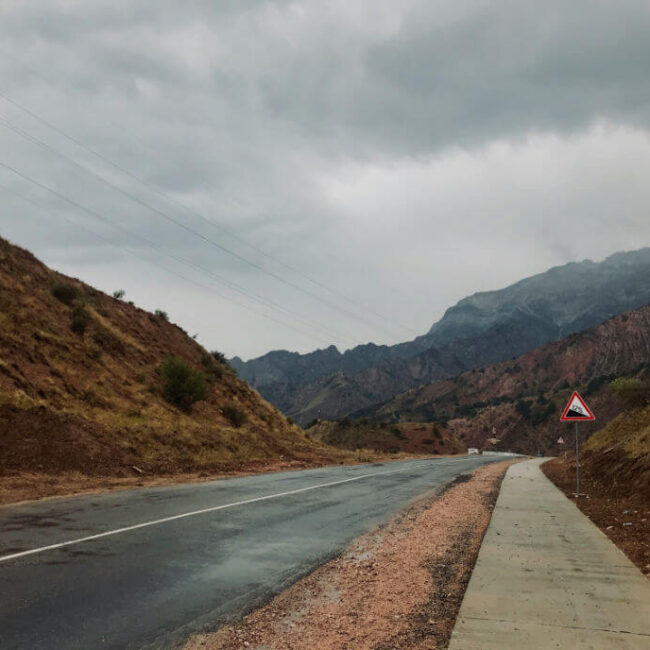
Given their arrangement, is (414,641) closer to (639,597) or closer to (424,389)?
(639,597)

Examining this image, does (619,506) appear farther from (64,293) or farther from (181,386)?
(64,293)

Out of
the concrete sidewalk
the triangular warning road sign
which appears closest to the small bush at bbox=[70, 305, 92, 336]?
the triangular warning road sign

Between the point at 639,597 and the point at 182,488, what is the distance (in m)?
11.5

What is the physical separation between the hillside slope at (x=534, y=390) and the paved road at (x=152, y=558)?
10635 centimetres

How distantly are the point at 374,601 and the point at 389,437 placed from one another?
87.0 meters

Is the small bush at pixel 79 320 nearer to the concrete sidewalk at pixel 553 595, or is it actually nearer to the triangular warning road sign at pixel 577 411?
the triangular warning road sign at pixel 577 411

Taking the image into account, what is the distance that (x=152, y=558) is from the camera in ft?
21.7

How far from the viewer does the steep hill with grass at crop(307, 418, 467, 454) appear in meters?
87.7

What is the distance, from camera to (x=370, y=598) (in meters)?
5.50

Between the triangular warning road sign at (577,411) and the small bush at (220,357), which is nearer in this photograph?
the triangular warning road sign at (577,411)

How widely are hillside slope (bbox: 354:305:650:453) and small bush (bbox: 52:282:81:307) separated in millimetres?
98635

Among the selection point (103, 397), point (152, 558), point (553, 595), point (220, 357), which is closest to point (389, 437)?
point (220, 357)

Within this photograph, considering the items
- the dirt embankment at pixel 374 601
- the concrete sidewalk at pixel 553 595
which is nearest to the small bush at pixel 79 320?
the dirt embankment at pixel 374 601

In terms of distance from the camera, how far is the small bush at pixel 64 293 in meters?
30.5
